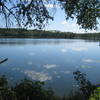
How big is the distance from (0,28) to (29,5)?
1066 mm

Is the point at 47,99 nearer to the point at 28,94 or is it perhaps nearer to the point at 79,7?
the point at 28,94

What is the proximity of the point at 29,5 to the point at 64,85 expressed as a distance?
6898 mm

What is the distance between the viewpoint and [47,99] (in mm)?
6129

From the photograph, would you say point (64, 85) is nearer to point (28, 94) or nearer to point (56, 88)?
point (56, 88)

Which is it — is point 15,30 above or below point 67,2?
below

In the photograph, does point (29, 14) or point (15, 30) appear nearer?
point (29, 14)

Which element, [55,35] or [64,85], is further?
[55,35]

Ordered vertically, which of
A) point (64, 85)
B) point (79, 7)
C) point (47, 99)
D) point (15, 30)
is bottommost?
point (64, 85)

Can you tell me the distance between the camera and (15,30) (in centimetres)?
484

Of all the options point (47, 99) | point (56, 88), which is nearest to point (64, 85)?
point (56, 88)

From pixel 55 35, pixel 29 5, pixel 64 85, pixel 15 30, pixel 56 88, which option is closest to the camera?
pixel 29 5

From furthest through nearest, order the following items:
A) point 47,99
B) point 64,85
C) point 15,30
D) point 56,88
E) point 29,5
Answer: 1. point 64,85
2. point 56,88
3. point 47,99
4. point 15,30
5. point 29,5

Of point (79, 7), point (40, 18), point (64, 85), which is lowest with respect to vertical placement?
point (64, 85)

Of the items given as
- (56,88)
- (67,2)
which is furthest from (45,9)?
(56,88)
